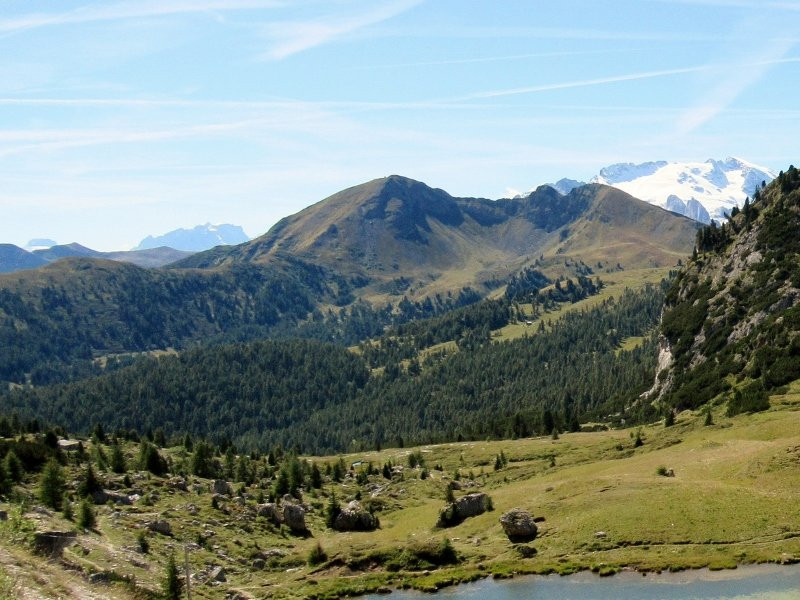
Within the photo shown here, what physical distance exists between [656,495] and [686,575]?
65.0 feet

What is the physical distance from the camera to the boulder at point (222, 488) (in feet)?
417

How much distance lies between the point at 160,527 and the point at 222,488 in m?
27.1

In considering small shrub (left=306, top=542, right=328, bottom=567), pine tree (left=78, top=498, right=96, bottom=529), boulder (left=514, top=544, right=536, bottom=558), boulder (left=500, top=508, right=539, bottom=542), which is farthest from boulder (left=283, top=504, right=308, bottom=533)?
boulder (left=514, top=544, right=536, bottom=558)

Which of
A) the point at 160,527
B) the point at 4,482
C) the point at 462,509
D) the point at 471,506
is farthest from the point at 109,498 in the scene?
the point at 471,506

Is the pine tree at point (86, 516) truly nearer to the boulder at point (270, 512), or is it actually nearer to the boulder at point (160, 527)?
the boulder at point (160, 527)

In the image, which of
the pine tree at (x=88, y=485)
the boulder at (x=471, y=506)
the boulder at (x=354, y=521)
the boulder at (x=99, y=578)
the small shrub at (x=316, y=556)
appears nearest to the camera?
the boulder at (x=99, y=578)

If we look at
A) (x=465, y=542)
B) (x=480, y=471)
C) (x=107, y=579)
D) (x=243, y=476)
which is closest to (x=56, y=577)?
(x=107, y=579)

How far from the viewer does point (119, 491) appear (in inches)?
4560

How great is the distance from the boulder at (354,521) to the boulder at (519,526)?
94.2 ft

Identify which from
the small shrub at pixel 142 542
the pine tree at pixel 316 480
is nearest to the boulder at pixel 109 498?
the small shrub at pixel 142 542

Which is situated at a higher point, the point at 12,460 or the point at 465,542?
the point at 12,460

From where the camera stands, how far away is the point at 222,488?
128m

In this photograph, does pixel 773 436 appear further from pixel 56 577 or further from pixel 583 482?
pixel 56 577

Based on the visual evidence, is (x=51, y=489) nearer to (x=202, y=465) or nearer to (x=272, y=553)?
(x=272, y=553)
